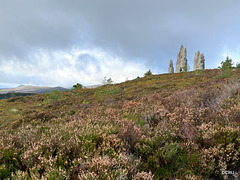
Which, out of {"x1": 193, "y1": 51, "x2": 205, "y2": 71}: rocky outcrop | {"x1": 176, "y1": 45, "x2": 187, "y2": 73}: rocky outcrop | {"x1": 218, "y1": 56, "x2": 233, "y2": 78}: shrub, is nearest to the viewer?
{"x1": 218, "y1": 56, "x2": 233, "y2": 78}: shrub

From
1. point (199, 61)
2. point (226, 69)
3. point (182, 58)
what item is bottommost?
point (226, 69)

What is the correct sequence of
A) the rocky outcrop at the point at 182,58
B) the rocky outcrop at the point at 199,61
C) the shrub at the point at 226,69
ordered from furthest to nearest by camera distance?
the rocky outcrop at the point at 182,58
the rocky outcrop at the point at 199,61
the shrub at the point at 226,69

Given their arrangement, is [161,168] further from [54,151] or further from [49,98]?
[49,98]

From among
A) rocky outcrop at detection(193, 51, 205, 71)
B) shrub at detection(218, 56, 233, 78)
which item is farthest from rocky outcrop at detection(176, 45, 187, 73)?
shrub at detection(218, 56, 233, 78)

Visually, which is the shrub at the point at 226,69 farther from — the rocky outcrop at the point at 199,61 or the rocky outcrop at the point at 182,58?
the rocky outcrop at the point at 182,58

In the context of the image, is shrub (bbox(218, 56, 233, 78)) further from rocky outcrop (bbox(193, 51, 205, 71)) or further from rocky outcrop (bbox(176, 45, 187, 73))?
rocky outcrop (bbox(176, 45, 187, 73))

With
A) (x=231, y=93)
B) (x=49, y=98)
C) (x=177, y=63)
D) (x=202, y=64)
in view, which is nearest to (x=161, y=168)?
(x=231, y=93)

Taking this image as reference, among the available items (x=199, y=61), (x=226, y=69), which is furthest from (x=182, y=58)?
(x=226, y=69)

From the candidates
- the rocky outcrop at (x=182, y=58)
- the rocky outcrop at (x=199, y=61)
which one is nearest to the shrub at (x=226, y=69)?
the rocky outcrop at (x=199, y=61)

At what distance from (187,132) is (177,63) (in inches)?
3444

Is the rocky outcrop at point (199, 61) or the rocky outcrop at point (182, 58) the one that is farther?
the rocky outcrop at point (182, 58)

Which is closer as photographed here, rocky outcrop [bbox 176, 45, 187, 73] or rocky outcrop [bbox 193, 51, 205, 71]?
rocky outcrop [bbox 193, 51, 205, 71]

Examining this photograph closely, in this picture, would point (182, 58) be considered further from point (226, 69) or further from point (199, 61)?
point (226, 69)

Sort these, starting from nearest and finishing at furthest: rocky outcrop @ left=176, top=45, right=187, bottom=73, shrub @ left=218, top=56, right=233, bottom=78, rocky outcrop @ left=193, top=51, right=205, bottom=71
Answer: shrub @ left=218, top=56, right=233, bottom=78, rocky outcrop @ left=193, top=51, right=205, bottom=71, rocky outcrop @ left=176, top=45, right=187, bottom=73
